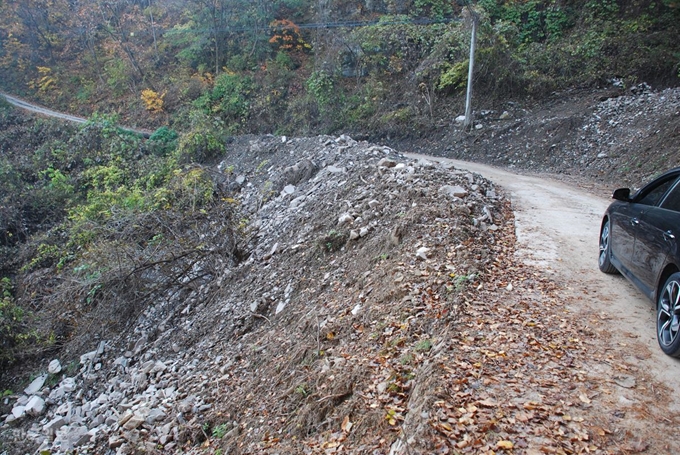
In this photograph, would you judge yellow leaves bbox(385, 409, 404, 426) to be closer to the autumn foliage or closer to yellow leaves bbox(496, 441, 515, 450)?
yellow leaves bbox(496, 441, 515, 450)

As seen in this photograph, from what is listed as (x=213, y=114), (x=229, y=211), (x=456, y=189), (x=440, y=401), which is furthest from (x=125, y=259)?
(x=213, y=114)

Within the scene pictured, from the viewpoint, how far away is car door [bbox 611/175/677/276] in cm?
461

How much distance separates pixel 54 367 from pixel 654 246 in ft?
33.8

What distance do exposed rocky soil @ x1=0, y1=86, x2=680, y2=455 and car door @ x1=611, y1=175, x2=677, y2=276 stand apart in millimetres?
666

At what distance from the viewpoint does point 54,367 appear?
29.8 ft

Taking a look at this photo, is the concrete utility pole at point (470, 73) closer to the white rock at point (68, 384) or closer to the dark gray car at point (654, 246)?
the dark gray car at point (654, 246)

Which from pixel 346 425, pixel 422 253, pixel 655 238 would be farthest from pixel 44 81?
pixel 655 238

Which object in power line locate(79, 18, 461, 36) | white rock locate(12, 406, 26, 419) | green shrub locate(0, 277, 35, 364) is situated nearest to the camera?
white rock locate(12, 406, 26, 419)

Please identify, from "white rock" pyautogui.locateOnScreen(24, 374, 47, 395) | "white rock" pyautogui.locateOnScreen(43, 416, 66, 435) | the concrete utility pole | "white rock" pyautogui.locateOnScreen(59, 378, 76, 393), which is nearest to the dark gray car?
"white rock" pyautogui.locateOnScreen(43, 416, 66, 435)

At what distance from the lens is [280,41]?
89.6 feet

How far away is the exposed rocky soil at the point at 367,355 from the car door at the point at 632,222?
2.19 ft

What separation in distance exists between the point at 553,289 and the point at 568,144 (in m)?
11.9

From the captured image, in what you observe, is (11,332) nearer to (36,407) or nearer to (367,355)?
(36,407)

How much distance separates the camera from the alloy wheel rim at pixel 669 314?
144 inches
